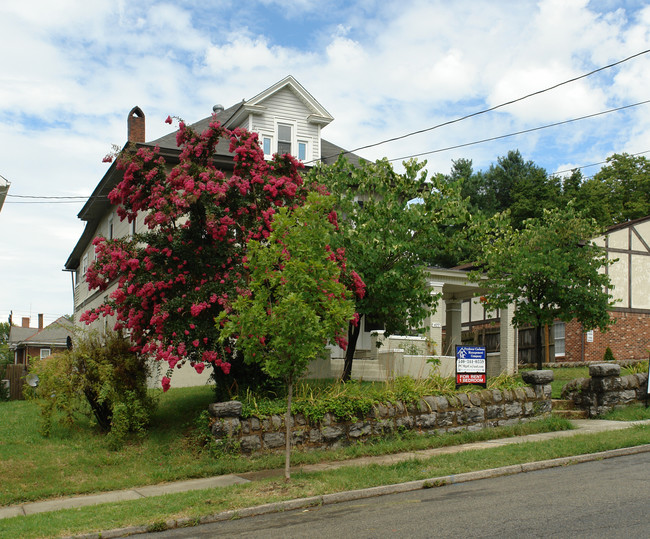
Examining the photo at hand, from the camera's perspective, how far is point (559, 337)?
31500 mm

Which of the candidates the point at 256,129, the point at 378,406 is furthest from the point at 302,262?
the point at 256,129

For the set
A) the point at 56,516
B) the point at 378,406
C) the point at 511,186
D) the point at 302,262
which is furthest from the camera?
the point at 511,186

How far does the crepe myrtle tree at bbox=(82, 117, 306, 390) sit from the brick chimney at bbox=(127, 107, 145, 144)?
35.9ft

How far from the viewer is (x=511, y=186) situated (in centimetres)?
5359

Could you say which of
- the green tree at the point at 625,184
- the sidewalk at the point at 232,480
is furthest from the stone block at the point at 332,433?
the green tree at the point at 625,184

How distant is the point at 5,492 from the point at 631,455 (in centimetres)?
998

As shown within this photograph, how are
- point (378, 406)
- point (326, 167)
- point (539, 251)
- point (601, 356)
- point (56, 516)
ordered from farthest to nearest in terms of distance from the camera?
point (601, 356)
point (539, 251)
point (326, 167)
point (378, 406)
point (56, 516)

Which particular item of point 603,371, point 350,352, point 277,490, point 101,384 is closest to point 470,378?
point 603,371

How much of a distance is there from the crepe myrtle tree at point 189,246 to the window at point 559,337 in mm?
21572

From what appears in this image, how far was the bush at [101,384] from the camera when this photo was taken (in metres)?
12.7

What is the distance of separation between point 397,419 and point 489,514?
5660 millimetres

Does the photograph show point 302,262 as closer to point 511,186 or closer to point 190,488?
point 190,488

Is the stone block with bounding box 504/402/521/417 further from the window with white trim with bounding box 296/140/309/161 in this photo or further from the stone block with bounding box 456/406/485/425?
the window with white trim with bounding box 296/140/309/161

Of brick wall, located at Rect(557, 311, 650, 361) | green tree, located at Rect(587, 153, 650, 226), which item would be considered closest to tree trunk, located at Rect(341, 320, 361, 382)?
brick wall, located at Rect(557, 311, 650, 361)
